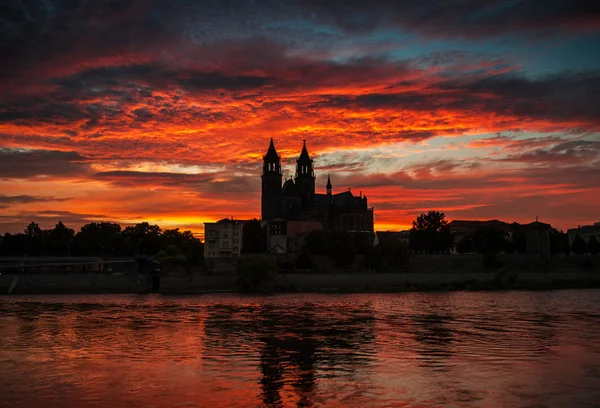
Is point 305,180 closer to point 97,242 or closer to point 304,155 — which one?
point 304,155

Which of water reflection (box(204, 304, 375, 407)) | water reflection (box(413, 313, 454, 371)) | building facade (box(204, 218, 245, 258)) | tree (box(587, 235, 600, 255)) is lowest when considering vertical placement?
water reflection (box(413, 313, 454, 371))

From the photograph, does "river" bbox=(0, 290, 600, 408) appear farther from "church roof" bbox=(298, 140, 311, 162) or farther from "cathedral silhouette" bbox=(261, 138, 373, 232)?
"church roof" bbox=(298, 140, 311, 162)

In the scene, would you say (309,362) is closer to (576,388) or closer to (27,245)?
(576,388)

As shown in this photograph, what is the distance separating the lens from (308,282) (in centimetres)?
7875

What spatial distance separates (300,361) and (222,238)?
338 ft

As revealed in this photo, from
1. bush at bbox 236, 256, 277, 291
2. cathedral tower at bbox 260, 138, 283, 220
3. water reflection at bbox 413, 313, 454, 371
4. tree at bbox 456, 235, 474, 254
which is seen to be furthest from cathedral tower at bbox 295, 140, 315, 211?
water reflection at bbox 413, 313, 454, 371

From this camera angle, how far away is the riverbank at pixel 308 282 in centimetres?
7381

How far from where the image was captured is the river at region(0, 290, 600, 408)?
15.6m

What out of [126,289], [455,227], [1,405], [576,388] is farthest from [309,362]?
[455,227]

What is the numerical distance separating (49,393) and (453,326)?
21589 millimetres

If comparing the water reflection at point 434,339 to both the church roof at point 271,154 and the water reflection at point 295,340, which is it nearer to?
the water reflection at point 295,340

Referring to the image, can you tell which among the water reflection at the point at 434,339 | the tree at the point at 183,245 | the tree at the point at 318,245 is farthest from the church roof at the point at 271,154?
the water reflection at the point at 434,339

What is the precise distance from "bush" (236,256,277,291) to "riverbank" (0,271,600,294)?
3.61 ft

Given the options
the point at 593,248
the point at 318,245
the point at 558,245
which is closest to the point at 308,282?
the point at 318,245
